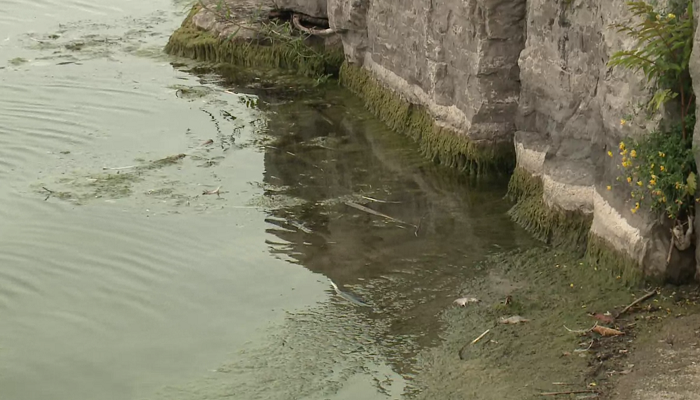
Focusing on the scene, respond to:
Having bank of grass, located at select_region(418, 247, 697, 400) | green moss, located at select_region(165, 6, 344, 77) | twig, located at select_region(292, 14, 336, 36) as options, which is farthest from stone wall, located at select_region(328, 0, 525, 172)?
bank of grass, located at select_region(418, 247, 697, 400)

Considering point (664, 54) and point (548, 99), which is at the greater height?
point (664, 54)

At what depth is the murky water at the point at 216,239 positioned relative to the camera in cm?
599

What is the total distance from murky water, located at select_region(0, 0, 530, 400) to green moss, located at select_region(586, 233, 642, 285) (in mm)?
823

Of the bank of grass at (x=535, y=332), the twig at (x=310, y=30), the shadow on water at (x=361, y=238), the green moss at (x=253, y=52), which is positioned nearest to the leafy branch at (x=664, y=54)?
the bank of grass at (x=535, y=332)

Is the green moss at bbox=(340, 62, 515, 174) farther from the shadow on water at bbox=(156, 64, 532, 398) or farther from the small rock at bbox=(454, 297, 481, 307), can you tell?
the small rock at bbox=(454, 297, 481, 307)

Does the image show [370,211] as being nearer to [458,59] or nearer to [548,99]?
[458,59]

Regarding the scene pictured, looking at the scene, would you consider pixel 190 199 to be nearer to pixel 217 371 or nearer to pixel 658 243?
pixel 217 371

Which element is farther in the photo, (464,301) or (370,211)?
(370,211)

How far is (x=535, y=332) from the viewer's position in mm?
5980

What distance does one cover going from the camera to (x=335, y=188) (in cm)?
885

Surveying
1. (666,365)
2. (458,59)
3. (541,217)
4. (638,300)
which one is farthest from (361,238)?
(666,365)

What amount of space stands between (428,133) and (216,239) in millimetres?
2524

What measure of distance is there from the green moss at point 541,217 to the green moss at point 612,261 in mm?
262

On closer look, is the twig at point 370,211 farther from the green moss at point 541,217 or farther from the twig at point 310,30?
the twig at point 310,30
